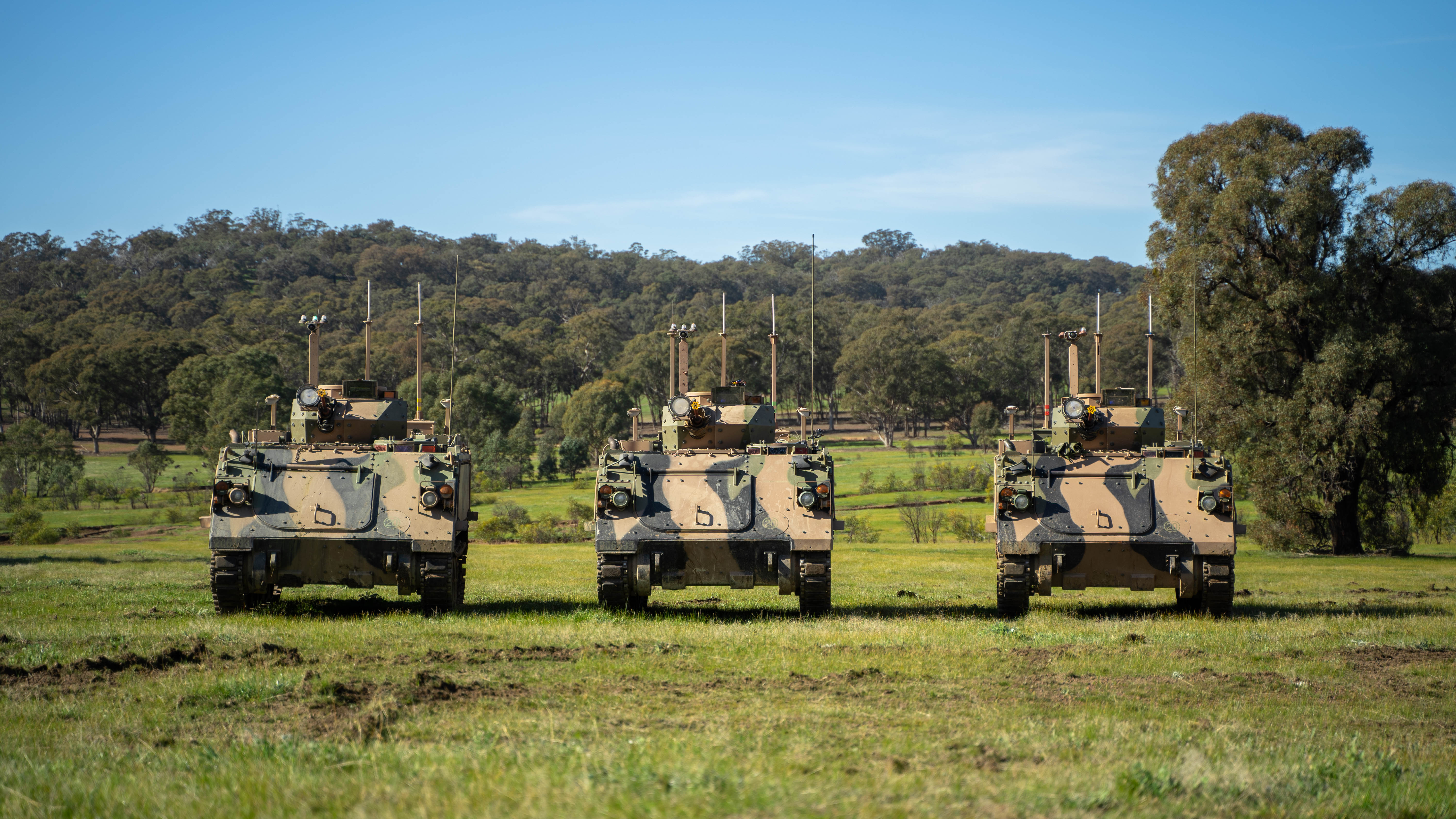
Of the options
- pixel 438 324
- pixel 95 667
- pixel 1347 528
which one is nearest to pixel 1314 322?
pixel 1347 528

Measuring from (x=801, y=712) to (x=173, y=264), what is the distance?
164255 millimetres

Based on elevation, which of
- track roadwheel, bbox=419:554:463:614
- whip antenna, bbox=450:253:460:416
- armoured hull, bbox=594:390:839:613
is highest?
whip antenna, bbox=450:253:460:416

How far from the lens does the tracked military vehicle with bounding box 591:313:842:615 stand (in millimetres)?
16047

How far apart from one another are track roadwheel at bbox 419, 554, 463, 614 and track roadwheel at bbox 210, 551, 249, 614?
7.59 feet

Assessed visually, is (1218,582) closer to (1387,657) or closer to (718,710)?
(1387,657)

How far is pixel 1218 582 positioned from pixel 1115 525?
5.07 ft

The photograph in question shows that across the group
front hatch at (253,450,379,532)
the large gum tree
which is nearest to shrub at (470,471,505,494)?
the large gum tree

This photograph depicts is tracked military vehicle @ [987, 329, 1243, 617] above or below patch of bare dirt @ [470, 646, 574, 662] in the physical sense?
above

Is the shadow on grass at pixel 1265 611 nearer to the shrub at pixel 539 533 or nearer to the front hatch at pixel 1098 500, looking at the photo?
the front hatch at pixel 1098 500

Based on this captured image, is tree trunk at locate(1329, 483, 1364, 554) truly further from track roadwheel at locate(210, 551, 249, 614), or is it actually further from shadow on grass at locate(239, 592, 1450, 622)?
track roadwheel at locate(210, 551, 249, 614)

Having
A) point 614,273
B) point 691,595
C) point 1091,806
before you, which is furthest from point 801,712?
point 614,273

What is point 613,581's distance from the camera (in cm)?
1616

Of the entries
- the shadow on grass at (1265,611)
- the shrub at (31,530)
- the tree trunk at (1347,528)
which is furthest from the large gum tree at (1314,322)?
the shrub at (31,530)

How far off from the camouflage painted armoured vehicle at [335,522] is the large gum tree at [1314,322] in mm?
25843
